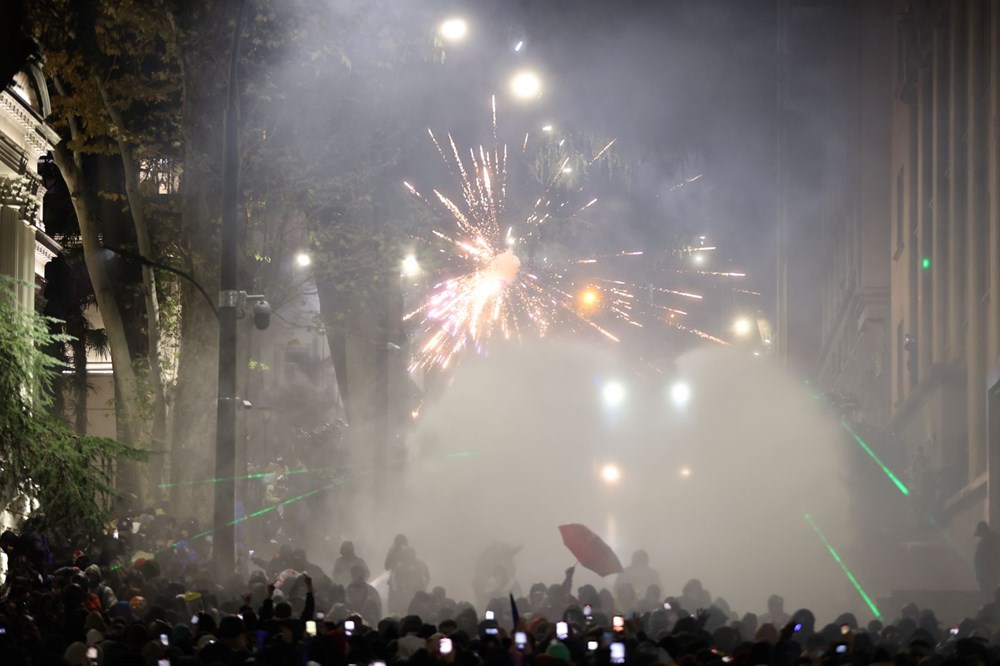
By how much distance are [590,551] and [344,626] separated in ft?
18.7

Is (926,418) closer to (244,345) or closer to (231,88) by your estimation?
(244,345)

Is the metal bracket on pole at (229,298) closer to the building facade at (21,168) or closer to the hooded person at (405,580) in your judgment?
the hooded person at (405,580)

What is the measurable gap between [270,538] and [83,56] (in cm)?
801

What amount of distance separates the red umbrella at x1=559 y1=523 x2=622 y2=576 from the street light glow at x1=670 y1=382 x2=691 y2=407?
23748mm

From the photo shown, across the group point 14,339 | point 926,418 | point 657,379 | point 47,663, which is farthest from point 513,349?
point 47,663

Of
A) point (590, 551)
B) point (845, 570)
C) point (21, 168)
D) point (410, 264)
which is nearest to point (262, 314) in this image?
point (590, 551)

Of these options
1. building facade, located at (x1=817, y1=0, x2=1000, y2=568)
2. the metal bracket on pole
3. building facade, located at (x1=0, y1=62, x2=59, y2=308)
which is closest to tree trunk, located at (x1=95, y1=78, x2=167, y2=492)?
building facade, located at (x1=0, y1=62, x2=59, y2=308)

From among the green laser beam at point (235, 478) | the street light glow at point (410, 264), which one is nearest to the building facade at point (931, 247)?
the street light glow at point (410, 264)

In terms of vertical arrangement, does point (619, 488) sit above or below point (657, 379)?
below

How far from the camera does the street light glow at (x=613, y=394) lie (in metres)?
41.9

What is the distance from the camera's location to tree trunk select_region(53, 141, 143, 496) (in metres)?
23.0

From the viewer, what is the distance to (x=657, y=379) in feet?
146

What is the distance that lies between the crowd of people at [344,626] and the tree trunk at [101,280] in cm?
648

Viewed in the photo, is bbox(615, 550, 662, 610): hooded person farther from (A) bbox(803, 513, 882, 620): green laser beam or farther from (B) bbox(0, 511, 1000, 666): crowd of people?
(A) bbox(803, 513, 882, 620): green laser beam
